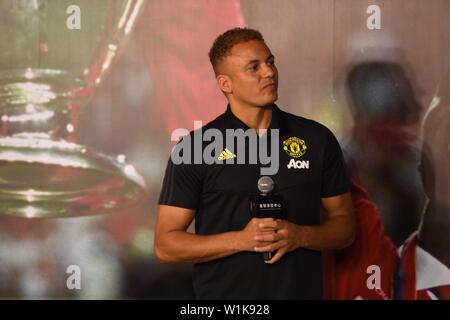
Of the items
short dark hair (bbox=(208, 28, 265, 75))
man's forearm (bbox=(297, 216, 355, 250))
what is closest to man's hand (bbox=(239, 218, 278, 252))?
man's forearm (bbox=(297, 216, 355, 250))

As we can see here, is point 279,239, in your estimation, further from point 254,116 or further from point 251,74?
point 251,74

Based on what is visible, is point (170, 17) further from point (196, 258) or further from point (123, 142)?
point (196, 258)

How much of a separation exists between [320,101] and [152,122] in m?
0.82

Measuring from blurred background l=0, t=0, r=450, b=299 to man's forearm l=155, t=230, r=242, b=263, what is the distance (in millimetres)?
1141

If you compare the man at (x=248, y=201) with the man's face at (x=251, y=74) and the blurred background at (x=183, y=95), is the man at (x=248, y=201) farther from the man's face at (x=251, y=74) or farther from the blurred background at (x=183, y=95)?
the blurred background at (x=183, y=95)

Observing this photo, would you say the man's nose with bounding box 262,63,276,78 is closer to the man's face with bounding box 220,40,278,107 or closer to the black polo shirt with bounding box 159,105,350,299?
the man's face with bounding box 220,40,278,107

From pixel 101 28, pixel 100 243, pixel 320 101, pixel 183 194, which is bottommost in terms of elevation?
pixel 100 243

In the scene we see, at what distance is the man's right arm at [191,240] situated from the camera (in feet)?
6.89

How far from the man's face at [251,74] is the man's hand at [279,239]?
0.44m

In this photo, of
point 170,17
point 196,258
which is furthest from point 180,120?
point 196,258

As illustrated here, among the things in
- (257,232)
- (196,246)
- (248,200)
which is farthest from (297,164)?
A: (196,246)

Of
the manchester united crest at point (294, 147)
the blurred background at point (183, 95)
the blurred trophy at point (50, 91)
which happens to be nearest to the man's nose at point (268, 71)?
the manchester united crest at point (294, 147)

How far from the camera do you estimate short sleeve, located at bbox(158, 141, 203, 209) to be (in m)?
2.23

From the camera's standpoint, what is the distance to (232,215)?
7.35 ft
